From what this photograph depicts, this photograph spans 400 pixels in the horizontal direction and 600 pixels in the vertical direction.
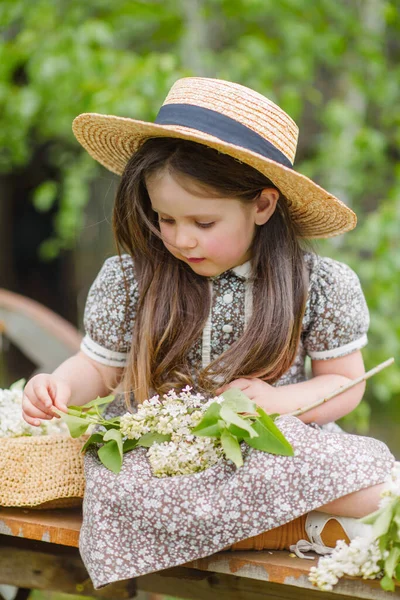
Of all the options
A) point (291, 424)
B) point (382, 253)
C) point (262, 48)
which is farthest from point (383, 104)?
point (291, 424)

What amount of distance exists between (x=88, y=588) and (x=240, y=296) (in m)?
0.80

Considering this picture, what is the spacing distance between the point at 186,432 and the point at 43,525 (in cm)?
35

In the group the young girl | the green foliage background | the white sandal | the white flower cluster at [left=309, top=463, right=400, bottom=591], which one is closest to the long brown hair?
the young girl

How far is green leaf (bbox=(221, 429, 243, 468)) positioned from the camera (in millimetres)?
1312

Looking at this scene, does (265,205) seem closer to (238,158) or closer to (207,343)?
(238,158)

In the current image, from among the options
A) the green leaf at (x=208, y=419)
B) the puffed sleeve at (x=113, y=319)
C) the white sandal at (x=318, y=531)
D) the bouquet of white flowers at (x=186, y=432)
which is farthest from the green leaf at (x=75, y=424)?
the white sandal at (x=318, y=531)

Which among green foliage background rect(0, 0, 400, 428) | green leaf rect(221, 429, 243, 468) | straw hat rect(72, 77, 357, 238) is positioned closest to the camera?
green leaf rect(221, 429, 243, 468)

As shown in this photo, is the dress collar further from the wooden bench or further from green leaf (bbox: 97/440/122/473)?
the wooden bench

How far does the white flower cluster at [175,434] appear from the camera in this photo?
4.62ft

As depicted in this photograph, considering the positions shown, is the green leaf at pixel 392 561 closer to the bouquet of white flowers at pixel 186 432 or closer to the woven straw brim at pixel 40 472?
the bouquet of white flowers at pixel 186 432

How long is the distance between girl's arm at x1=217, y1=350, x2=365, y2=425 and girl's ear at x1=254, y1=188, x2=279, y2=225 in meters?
0.36

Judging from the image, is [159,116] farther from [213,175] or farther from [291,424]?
[291,424]

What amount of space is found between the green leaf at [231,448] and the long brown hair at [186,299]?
1.17 ft

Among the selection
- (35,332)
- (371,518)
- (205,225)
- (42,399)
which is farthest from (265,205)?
(35,332)
